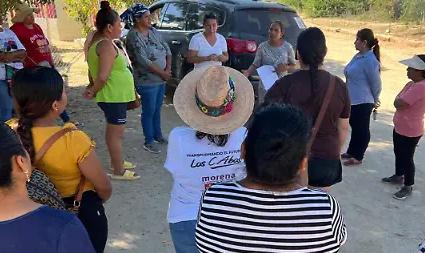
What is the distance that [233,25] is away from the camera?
22.6ft

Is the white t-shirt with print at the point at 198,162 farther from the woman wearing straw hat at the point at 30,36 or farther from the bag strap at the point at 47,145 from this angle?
the woman wearing straw hat at the point at 30,36

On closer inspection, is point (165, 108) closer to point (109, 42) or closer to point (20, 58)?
point (20, 58)

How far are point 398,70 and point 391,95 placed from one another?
3358 mm

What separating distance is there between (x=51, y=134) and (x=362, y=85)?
163 inches

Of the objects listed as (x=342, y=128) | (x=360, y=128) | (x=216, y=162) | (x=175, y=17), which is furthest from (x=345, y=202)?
A: (x=175, y=17)

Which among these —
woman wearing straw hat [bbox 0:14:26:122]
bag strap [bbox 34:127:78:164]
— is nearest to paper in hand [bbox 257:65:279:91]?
woman wearing straw hat [bbox 0:14:26:122]

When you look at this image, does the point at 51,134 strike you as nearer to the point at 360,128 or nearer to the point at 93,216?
the point at 93,216

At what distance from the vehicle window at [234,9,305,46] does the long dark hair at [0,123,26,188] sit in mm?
Answer: 5466

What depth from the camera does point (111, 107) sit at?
181 inches

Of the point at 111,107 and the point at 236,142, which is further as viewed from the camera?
the point at 111,107

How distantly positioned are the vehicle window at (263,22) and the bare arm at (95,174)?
480 cm

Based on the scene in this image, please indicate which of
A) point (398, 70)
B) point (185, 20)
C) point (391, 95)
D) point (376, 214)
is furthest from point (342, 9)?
point (376, 214)

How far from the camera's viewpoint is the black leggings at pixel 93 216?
235 cm

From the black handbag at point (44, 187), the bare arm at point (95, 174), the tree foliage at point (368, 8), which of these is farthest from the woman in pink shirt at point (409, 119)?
the tree foliage at point (368, 8)
